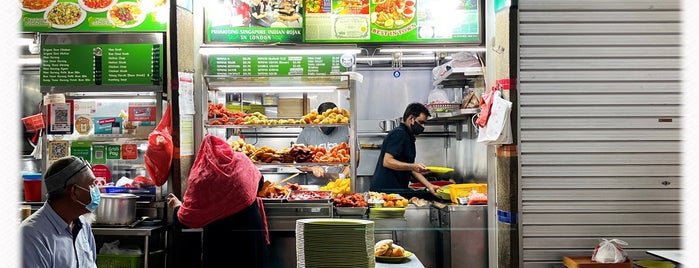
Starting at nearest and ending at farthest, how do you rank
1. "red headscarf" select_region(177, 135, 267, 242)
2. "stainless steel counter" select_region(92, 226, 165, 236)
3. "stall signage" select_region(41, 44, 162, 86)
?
"red headscarf" select_region(177, 135, 267, 242), "stainless steel counter" select_region(92, 226, 165, 236), "stall signage" select_region(41, 44, 162, 86)

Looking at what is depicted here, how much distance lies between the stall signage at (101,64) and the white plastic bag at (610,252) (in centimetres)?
439

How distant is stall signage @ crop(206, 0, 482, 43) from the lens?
6438mm

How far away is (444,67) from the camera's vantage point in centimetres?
693

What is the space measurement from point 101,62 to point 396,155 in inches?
133

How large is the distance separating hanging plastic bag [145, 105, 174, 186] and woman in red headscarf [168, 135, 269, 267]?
0.63 m

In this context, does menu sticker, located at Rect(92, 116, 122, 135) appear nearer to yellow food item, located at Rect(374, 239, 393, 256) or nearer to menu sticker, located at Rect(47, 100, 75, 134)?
menu sticker, located at Rect(47, 100, 75, 134)

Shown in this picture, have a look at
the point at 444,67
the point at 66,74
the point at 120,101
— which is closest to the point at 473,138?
the point at 444,67

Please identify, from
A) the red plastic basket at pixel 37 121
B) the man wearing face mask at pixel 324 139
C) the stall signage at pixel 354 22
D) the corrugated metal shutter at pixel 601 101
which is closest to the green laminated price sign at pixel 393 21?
the stall signage at pixel 354 22

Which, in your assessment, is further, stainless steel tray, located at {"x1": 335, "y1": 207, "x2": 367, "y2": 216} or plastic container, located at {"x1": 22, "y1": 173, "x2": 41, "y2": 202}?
plastic container, located at {"x1": 22, "y1": 173, "x2": 41, "y2": 202}

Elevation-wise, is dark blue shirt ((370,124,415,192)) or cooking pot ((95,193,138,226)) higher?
dark blue shirt ((370,124,415,192))

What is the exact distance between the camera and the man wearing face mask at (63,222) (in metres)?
3.19

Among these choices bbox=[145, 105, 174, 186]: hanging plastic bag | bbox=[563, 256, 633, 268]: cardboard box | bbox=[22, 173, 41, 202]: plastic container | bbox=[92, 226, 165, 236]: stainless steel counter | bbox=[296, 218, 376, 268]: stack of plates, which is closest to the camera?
bbox=[296, 218, 376, 268]: stack of plates

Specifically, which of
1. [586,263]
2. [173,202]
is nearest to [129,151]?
[173,202]

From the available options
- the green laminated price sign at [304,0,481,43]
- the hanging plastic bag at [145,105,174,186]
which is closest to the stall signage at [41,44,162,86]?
the hanging plastic bag at [145,105,174,186]
